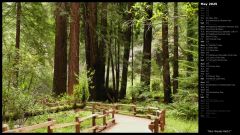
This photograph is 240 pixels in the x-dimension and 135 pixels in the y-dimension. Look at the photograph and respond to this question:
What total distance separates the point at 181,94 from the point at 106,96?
11506 mm

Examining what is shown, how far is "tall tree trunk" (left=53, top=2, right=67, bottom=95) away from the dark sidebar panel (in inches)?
539

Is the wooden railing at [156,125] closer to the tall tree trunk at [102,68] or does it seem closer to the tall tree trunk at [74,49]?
the tall tree trunk at [74,49]

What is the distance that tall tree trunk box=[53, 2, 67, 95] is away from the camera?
24.2 meters

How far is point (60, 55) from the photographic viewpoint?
973 inches

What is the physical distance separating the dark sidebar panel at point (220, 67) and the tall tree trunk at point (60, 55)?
1369 centimetres

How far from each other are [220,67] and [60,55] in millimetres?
14731

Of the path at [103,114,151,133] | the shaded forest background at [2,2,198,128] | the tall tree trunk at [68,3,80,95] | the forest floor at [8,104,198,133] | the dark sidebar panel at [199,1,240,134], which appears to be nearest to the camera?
the dark sidebar panel at [199,1,240,134]

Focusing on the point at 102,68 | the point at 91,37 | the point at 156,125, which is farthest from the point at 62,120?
the point at 102,68

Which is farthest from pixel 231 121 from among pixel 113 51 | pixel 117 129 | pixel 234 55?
pixel 113 51

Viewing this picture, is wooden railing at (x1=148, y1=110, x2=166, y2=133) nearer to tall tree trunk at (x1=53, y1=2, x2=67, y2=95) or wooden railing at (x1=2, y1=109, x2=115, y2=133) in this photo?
wooden railing at (x1=2, y1=109, x2=115, y2=133)

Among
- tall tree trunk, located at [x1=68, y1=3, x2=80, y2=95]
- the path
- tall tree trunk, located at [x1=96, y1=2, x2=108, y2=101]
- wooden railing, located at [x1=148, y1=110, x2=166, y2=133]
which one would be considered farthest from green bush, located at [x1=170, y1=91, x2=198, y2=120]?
tall tree trunk, located at [x1=96, y1=2, x2=108, y2=101]

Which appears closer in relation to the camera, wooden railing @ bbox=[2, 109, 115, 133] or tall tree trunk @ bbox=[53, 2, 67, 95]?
wooden railing @ bbox=[2, 109, 115, 133]

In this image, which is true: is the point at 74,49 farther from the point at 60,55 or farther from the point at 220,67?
the point at 220,67

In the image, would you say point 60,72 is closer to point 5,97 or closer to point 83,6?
point 83,6
